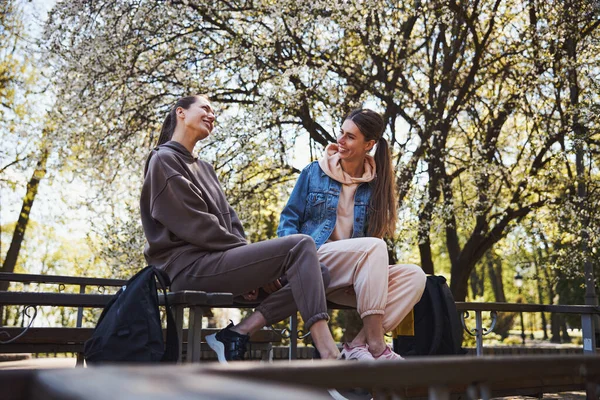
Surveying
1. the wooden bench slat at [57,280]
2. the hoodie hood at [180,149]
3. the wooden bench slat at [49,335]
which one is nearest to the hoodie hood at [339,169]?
the hoodie hood at [180,149]

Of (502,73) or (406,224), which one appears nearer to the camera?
(406,224)

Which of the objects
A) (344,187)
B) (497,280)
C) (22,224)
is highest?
(22,224)

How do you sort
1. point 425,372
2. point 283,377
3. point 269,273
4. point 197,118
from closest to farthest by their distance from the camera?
point 283,377
point 425,372
point 269,273
point 197,118

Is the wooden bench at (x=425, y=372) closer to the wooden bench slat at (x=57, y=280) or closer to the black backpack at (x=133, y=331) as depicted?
the black backpack at (x=133, y=331)

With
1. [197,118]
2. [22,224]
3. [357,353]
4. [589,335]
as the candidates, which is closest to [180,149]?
[197,118]

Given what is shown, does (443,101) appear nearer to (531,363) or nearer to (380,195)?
(380,195)

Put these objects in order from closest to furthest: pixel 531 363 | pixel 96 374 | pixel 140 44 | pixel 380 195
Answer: pixel 96 374 → pixel 531 363 → pixel 380 195 → pixel 140 44

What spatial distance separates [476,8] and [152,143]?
19.0ft

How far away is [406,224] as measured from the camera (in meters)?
10.6

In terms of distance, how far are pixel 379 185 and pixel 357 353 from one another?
1.35m

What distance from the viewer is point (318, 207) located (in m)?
4.08

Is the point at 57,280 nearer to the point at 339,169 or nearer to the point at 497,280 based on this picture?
the point at 339,169

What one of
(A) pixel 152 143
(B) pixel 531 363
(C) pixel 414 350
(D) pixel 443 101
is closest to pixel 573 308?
(C) pixel 414 350

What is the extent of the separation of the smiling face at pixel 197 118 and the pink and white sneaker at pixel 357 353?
1.53m
